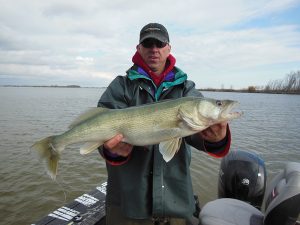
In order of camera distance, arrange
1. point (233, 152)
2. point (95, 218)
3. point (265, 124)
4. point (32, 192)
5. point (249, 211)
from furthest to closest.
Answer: point (265, 124), point (32, 192), point (233, 152), point (95, 218), point (249, 211)

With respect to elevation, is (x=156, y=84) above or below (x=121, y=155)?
above

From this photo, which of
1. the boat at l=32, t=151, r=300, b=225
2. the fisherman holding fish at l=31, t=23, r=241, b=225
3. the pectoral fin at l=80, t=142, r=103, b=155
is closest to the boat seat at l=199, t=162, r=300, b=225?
the boat at l=32, t=151, r=300, b=225

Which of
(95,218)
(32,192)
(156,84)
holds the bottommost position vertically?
(32,192)

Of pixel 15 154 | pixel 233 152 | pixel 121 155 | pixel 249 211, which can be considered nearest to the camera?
pixel 121 155

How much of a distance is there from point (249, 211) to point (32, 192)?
7.79 metres

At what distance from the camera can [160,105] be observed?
3514 mm

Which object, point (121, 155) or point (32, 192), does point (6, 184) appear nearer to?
point (32, 192)

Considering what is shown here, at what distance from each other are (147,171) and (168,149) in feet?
1.38

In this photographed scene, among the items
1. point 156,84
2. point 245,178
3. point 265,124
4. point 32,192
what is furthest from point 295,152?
point 156,84

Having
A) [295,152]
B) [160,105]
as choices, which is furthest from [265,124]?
[160,105]

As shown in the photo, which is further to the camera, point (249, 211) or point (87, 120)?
point (249, 211)

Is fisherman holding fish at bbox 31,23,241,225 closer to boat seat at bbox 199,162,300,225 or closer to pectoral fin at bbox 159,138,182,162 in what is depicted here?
pectoral fin at bbox 159,138,182,162

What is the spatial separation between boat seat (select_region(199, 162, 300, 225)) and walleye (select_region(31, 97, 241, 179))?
1355mm

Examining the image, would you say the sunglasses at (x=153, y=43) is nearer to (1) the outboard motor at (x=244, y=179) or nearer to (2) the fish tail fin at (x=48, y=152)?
(2) the fish tail fin at (x=48, y=152)
